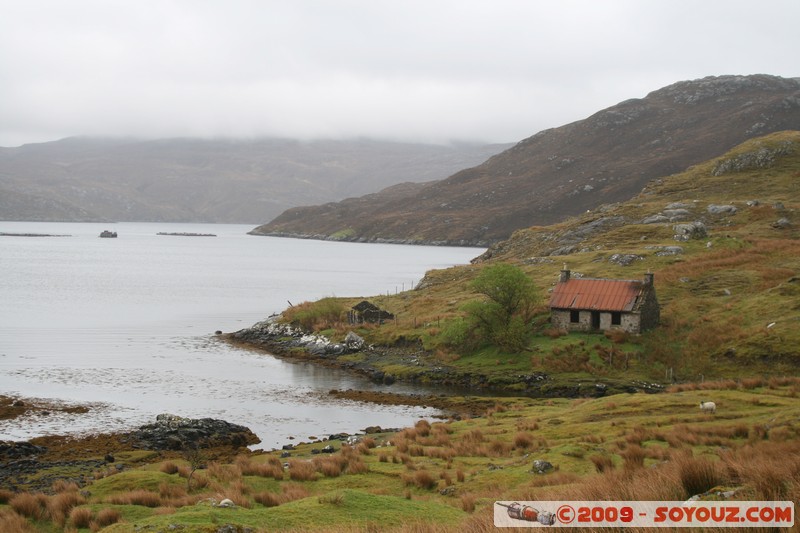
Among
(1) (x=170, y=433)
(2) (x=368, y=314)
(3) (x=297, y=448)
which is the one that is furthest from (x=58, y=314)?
(3) (x=297, y=448)

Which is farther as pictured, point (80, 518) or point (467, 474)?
point (467, 474)

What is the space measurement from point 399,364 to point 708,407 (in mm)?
32871

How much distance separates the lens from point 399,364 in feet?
198

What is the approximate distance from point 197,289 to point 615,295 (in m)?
87.8

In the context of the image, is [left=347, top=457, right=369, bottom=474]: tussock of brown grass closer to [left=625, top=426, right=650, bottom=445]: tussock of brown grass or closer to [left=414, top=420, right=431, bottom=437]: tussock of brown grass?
[left=414, top=420, right=431, bottom=437]: tussock of brown grass

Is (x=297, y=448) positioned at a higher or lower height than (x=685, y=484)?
lower

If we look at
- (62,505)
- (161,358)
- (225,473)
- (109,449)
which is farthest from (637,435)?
(161,358)

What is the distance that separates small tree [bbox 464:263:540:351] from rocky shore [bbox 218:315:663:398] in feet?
14.6

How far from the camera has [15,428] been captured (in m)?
39.5

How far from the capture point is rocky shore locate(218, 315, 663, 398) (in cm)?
5016

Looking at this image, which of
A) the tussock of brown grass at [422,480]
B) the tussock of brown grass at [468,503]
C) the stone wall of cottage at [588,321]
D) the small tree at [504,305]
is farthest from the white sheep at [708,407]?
the small tree at [504,305]

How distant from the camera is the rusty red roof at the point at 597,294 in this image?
56.8 meters

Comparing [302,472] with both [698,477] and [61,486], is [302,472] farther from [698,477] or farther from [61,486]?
[698,477]

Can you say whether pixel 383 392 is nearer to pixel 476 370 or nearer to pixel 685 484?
pixel 476 370
